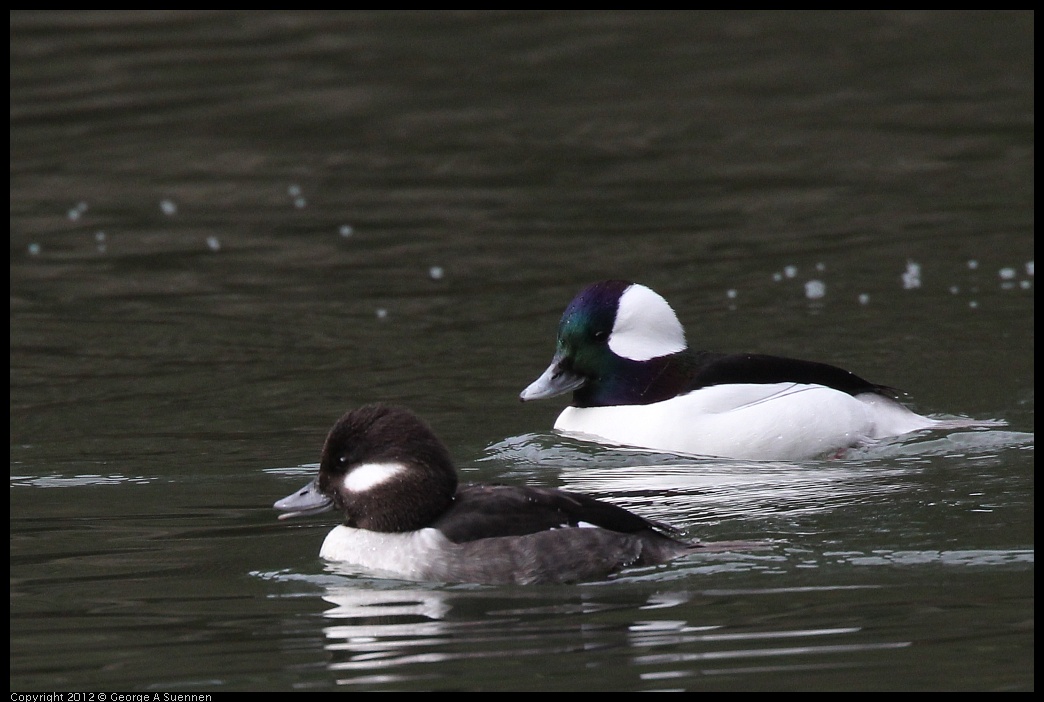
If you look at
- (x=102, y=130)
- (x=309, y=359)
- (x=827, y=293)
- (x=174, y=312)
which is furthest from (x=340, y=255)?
(x=102, y=130)

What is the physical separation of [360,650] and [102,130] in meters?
13.7

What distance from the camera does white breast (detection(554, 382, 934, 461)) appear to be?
9570mm

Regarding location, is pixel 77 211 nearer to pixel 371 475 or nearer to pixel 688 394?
pixel 688 394

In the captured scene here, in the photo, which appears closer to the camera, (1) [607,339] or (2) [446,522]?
(2) [446,522]

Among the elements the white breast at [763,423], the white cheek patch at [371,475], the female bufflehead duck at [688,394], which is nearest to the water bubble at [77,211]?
the female bufflehead duck at [688,394]

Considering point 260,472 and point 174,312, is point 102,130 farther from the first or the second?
point 260,472

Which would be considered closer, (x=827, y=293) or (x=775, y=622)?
(x=775, y=622)

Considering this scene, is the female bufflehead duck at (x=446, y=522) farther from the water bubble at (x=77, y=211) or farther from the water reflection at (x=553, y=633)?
the water bubble at (x=77, y=211)

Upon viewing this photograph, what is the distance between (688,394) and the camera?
9797mm

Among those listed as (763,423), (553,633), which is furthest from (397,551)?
(763,423)

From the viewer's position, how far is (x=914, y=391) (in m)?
10.9

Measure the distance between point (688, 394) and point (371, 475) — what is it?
310 cm

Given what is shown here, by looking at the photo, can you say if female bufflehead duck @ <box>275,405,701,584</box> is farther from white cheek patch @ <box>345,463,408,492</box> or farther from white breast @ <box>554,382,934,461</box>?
white breast @ <box>554,382,934,461</box>

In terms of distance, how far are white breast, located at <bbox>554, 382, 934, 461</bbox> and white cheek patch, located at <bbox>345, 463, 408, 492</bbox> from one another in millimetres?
2819
